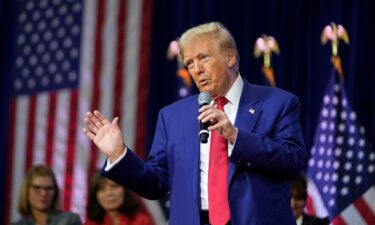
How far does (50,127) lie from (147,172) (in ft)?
11.1

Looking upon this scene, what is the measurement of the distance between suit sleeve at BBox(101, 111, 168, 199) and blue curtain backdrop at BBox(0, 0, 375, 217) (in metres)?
2.68

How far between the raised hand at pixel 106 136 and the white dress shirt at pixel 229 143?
28 centimetres

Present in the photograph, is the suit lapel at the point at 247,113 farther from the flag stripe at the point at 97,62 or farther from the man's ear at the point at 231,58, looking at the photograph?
the flag stripe at the point at 97,62

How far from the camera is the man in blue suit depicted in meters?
2.42

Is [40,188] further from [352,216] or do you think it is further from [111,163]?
[111,163]

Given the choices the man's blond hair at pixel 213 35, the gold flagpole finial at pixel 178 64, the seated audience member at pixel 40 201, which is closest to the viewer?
the man's blond hair at pixel 213 35

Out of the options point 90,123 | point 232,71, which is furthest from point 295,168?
A: point 90,123

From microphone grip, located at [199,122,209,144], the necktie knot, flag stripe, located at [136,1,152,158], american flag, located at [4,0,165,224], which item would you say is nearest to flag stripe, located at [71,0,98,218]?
american flag, located at [4,0,165,224]

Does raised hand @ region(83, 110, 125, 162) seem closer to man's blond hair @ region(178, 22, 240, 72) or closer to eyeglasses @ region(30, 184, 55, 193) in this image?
man's blond hair @ region(178, 22, 240, 72)

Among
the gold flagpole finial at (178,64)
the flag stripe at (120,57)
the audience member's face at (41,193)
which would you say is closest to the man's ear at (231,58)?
the audience member's face at (41,193)

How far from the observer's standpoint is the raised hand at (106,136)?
262 centimetres

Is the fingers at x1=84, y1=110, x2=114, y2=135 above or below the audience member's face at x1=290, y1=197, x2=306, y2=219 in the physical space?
above

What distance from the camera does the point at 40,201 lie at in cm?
486

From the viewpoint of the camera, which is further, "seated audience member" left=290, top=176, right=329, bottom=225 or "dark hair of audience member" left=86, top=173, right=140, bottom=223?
"dark hair of audience member" left=86, top=173, right=140, bottom=223
